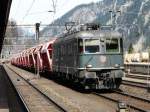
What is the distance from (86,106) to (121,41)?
6.62 m

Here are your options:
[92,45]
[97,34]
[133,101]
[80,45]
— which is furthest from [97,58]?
[133,101]

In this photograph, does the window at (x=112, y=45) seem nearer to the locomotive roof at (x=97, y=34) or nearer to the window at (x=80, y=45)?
the locomotive roof at (x=97, y=34)

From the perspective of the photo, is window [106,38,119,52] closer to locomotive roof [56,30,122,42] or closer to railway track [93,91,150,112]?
locomotive roof [56,30,122,42]

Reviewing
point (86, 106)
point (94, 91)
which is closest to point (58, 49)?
point (94, 91)

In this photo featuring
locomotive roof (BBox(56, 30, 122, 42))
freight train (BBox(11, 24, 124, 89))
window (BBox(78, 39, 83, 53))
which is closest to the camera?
freight train (BBox(11, 24, 124, 89))

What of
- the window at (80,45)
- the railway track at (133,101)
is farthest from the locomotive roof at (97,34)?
the railway track at (133,101)

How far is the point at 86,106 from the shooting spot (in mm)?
19156

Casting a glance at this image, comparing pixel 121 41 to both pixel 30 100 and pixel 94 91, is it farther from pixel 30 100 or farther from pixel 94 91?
pixel 30 100

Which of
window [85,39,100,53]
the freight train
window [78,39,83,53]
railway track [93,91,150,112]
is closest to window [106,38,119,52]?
the freight train

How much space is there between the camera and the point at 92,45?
81.9ft

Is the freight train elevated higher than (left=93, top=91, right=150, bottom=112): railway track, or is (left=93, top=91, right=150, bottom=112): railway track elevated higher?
the freight train

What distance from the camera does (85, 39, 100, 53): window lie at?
81.4 ft

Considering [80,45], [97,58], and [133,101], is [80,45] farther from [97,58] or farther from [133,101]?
[133,101]

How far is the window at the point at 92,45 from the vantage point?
24812 mm
